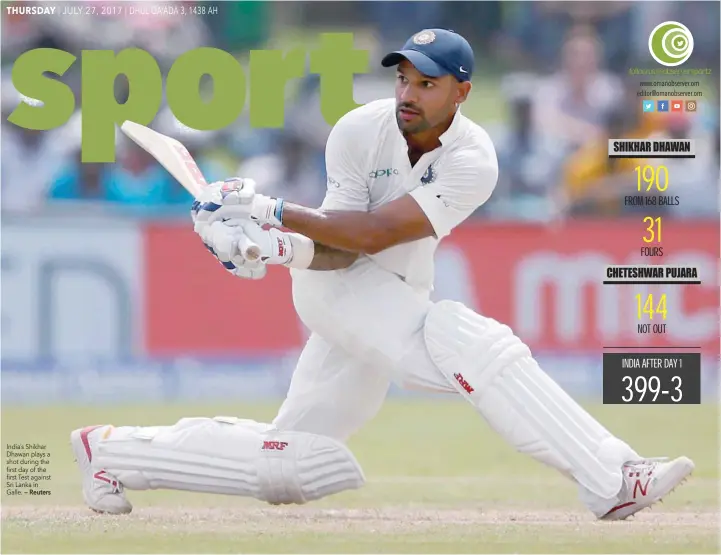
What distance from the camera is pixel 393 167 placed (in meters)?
4.85

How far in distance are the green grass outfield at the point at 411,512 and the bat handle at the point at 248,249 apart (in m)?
0.91

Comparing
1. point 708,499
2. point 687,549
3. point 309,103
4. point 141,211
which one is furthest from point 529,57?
point 687,549

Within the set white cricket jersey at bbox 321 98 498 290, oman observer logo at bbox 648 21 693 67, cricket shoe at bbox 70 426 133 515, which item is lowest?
cricket shoe at bbox 70 426 133 515

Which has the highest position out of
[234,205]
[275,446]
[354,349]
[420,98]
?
[420,98]

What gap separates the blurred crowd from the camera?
32.1 feet

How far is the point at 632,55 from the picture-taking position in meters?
11.4

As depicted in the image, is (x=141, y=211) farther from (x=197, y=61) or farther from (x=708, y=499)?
(x=708, y=499)

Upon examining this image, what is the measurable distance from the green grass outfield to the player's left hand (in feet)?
3.42

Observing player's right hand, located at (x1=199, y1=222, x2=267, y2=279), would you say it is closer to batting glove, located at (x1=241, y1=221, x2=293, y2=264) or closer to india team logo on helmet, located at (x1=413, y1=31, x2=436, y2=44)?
batting glove, located at (x1=241, y1=221, x2=293, y2=264)

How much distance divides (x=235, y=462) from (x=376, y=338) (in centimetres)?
69

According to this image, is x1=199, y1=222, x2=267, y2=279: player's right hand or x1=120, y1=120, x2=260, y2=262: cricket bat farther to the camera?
x1=120, y1=120, x2=260, y2=262: cricket bat

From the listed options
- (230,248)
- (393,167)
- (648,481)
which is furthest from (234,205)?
(648,481)

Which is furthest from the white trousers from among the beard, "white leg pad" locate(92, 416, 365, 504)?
the beard

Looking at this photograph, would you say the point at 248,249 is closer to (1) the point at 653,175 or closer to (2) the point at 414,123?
(2) the point at 414,123
